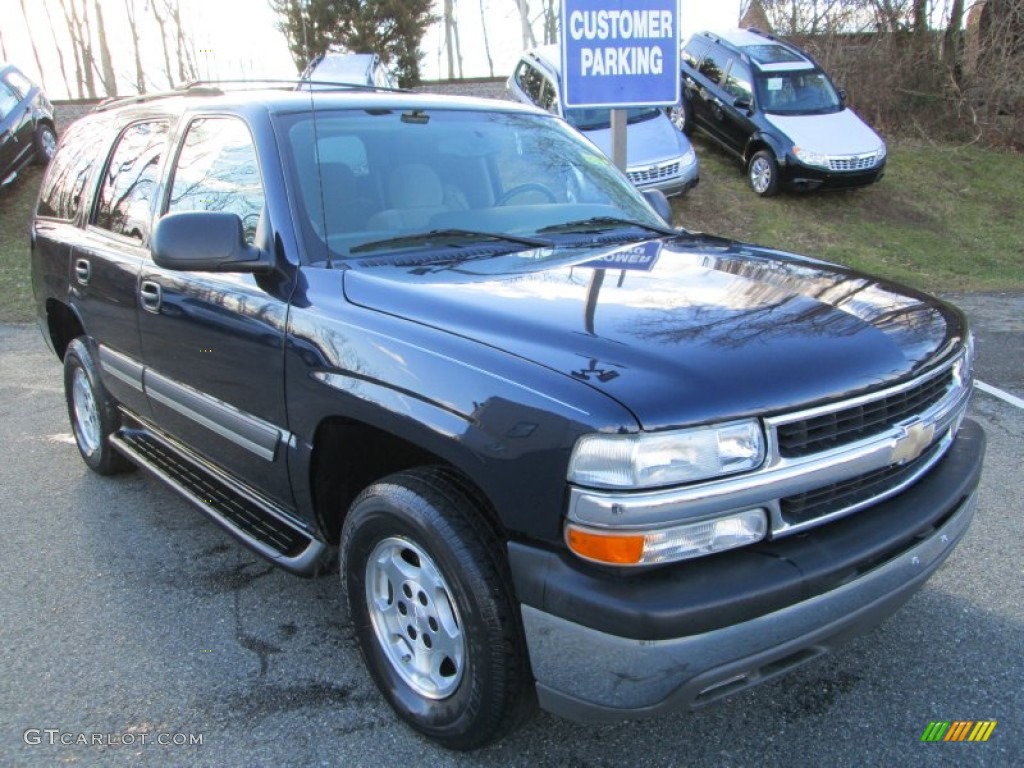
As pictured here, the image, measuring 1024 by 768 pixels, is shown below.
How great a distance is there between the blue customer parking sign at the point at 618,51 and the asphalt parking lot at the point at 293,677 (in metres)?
3.79

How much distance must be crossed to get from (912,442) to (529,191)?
1.78 meters

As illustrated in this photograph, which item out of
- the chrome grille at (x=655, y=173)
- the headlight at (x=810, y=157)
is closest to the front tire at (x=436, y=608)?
the chrome grille at (x=655, y=173)

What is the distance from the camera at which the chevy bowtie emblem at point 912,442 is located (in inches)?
89.8

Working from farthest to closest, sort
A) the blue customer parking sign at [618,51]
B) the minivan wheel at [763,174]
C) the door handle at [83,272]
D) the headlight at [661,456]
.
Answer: the minivan wheel at [763,174]
the blue customer parking sign at [618,51]
the door handle at [83,272]
the headlight at [661,456]

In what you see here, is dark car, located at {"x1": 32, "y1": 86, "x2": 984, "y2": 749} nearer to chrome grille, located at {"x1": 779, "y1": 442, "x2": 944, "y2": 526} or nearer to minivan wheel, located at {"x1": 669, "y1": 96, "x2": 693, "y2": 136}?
chrome grille, located at {"x1": 779, "y1": 442, "x2": 944, "y2": 526}

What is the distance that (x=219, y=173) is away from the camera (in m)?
3.34

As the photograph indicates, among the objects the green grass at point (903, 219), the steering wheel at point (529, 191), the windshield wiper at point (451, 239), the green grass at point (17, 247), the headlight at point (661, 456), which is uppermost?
the steering wheel at point (529, 191)

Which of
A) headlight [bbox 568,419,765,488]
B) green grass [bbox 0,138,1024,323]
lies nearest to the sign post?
headlight [bbox 568,419,765,488]

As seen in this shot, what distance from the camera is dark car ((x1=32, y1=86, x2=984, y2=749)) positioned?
77.9 inches

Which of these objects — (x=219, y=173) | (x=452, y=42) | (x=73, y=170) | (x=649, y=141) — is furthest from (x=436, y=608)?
(x=452, y=42)

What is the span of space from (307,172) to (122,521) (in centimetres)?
217

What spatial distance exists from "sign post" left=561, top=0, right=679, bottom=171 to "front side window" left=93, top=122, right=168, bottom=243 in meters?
3.28

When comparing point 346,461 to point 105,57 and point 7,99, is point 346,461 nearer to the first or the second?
point 7,99

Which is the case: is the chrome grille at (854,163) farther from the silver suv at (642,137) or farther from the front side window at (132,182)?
the front side window at (132,182)
